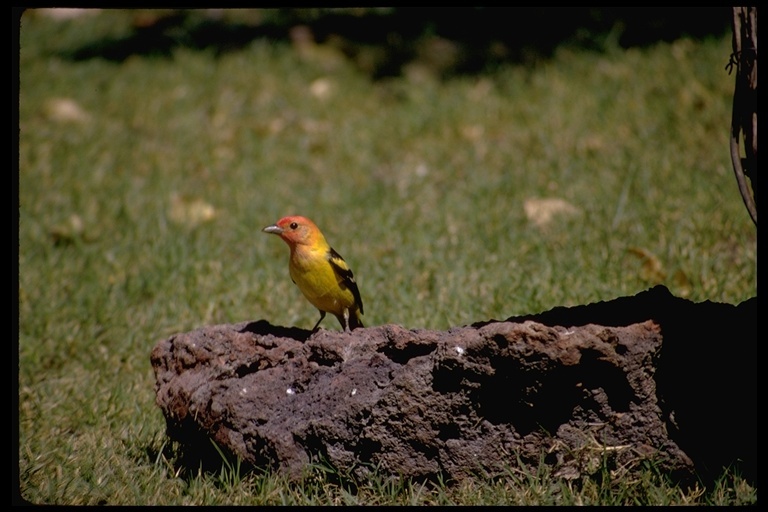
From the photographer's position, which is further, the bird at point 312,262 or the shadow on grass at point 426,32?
the shadow on grass at point 426,32

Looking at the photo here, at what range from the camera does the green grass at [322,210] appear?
139 inches

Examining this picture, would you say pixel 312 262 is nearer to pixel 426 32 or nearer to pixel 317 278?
pixel 317 278

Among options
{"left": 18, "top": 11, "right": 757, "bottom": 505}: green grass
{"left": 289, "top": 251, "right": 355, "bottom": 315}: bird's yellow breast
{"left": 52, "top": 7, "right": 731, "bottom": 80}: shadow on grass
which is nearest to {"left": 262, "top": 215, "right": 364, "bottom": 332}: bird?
{"left": 289, "top": 251, "right": 355, "bottom": 315}: bird's yellow breast

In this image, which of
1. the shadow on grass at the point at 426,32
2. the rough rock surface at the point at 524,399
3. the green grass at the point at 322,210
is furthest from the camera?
the shadow on grass at the point at 426,32

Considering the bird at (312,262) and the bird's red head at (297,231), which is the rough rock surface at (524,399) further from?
the bird's red head at (297,231)

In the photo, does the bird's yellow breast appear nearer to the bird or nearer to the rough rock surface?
the bird

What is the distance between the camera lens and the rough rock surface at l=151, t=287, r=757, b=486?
9.38ft

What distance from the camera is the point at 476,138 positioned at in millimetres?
6961

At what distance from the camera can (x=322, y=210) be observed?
6.04 m

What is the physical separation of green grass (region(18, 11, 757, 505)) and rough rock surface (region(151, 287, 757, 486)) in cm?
11

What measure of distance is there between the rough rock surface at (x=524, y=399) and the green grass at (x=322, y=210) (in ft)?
0.38

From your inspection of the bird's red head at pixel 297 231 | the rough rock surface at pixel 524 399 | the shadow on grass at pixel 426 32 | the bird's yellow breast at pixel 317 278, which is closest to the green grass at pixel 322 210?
the rough rock surface at pixel 524 399
